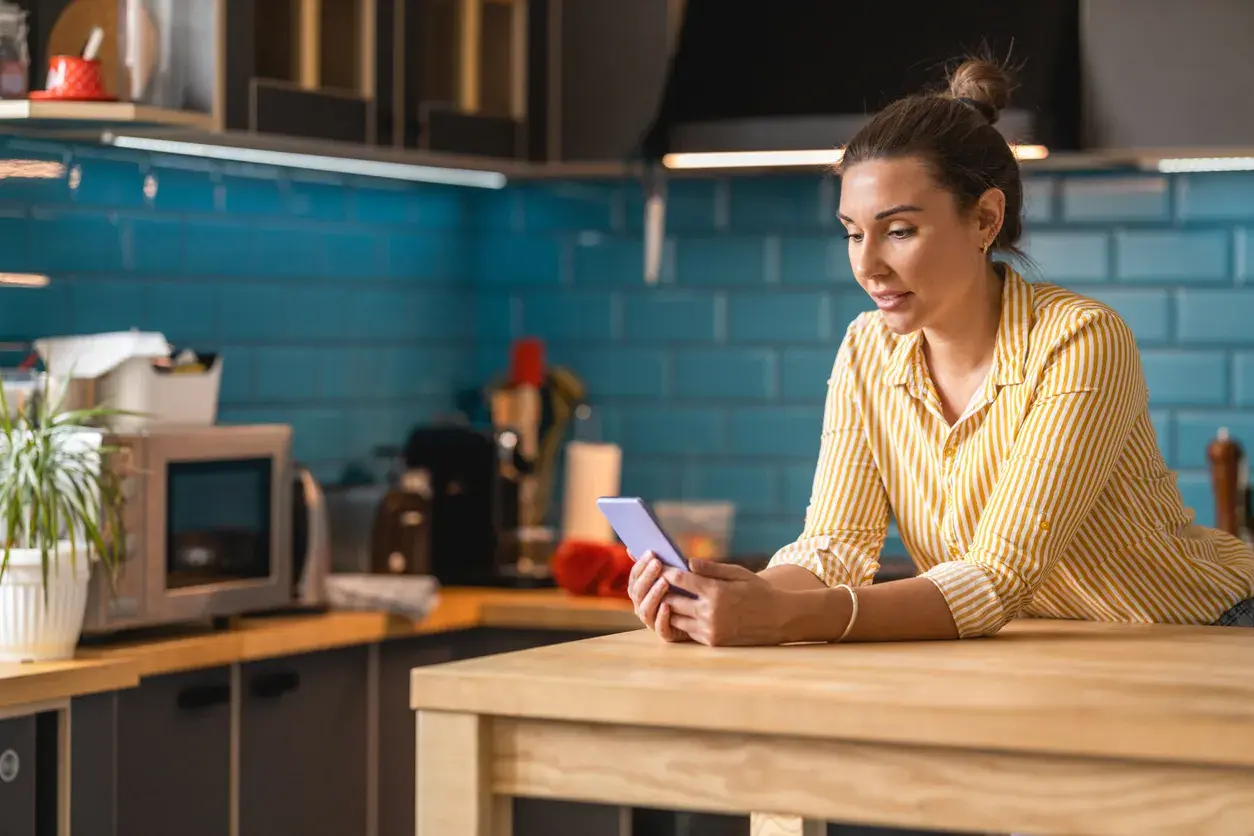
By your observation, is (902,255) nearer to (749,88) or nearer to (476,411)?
(749,88)

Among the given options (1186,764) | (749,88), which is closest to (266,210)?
(749,88)

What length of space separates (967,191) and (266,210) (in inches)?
86.4

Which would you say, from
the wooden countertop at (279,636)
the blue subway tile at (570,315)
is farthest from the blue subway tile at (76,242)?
the blue subway tile at (570,315)

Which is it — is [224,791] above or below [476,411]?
below

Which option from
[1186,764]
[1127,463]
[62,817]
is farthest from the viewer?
[62,817]

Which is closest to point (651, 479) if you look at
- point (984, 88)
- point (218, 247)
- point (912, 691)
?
point (218, 247)

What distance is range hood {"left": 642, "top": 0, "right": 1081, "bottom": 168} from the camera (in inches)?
146

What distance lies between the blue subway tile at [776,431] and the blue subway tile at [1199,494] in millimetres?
815

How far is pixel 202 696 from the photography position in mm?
3066

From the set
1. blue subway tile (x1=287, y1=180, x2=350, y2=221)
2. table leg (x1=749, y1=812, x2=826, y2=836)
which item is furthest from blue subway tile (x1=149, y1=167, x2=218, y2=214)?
table leg (x1=749, y1=812, x2=826, y2=836)

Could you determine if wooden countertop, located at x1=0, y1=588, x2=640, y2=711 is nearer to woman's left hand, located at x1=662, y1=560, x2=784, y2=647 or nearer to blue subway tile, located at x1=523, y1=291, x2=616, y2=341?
blue subway tile, located at x1=523, y1=291, x2=616, y2=341

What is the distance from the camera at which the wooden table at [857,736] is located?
1515mm

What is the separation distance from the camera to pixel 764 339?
4.35m

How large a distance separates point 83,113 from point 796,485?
1.90 metres
